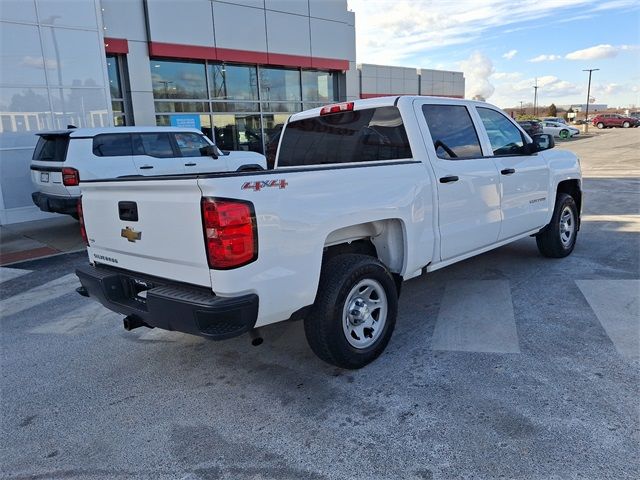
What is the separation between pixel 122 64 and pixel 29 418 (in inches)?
520

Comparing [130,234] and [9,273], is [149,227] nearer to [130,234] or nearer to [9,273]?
[130,234]

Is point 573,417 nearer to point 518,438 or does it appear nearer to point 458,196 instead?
point 518,438

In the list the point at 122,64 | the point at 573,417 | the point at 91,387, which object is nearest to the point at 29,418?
the point at 91,387

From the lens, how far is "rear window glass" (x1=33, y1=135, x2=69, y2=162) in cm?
864

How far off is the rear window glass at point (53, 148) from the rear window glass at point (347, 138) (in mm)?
5238

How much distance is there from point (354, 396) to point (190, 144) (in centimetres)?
801

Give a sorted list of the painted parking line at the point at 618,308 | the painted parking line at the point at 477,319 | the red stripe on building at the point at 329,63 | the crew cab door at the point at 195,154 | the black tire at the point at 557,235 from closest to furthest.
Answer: the painted parking line at the point at 618,308 → the painted parking line at the point at 477,319 → the black tire at the point at 557,235 → the crew cab door at the point at 195,154 → the red stripe on building at the point at 329,63

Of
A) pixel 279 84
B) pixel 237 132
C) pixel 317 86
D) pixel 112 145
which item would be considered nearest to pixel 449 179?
pixel 112 145

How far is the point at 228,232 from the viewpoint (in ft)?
9.22

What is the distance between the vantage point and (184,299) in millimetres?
2965

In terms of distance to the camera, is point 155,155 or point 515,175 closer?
point 515,175

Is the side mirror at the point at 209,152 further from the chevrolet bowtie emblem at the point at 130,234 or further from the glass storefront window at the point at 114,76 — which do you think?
the chevrolet bowtie emblem at the point at 130,234

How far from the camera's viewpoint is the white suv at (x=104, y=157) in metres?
8.53

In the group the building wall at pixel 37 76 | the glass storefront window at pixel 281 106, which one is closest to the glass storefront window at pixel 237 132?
the glass storefront window at pixel 281 106
